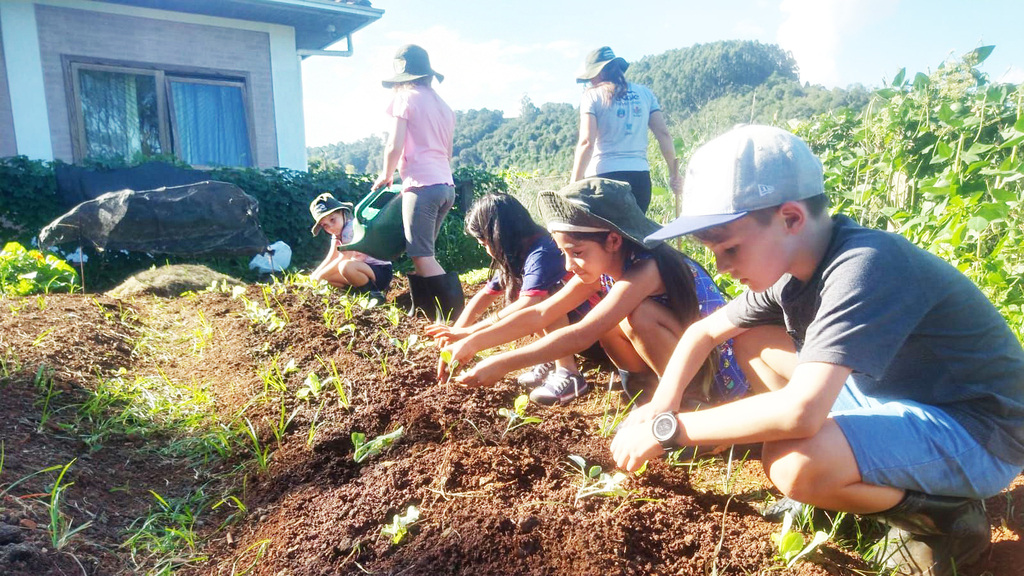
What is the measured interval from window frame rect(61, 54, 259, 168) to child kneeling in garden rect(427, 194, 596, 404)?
703cm

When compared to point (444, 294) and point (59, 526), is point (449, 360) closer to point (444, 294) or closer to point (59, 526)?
point (59, 526)

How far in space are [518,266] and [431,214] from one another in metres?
1.30

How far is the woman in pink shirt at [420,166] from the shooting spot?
429cm

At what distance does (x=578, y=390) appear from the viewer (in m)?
3.08

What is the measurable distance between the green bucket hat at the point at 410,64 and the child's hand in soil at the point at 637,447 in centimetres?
320

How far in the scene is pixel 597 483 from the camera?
184cm

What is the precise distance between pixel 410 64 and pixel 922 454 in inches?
142

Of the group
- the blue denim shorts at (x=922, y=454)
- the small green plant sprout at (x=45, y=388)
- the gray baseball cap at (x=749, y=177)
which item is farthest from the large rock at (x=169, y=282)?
the blue denim shorts at (x=922, y=454)

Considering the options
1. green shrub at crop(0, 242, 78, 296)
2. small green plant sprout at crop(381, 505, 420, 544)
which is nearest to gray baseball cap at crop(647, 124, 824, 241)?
small green plant sprout at crop(381, 505, 420, 544)

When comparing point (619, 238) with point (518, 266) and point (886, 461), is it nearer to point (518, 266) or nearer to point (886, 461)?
point (518, 266)

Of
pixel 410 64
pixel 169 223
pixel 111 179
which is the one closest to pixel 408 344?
Answer: pixel 410 64

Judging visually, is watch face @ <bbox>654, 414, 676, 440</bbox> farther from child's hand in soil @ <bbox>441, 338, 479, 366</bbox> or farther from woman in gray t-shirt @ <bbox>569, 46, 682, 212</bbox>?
woman in gray t-shirt @ <bbox>569, 46, 682, 212</bbox>

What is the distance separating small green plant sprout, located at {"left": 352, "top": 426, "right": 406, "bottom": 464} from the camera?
80.9 inches

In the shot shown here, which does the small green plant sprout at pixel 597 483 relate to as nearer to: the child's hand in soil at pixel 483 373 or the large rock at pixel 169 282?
the child's hand in soil at pixel 483 373
